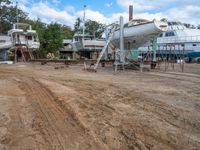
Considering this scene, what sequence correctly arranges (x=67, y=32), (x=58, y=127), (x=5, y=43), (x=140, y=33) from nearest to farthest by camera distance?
1. (x=58, y=127)
2. (x=140, y=33)
3. (x=5, y=43)
4. (x=67, y=32)

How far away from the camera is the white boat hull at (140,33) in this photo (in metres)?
18.8

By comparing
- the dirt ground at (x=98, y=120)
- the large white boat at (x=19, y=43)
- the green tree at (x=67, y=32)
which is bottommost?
the dirt ground at (x=98, y=120)

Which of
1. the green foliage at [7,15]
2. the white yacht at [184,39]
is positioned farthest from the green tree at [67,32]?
the white yacht at [184,39]

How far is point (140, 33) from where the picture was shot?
19969 mm

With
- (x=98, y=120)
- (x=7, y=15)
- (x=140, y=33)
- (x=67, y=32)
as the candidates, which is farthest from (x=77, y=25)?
(x=98, y=120)

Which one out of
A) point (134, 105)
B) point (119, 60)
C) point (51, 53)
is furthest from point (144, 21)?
point (51, 53)

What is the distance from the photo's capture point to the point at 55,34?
4150cm

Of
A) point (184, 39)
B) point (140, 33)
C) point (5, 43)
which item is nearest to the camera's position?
Result: point (140, 33)

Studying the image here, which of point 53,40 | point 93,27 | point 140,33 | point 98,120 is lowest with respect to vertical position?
point 98,120

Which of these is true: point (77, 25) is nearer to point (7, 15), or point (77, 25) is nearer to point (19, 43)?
point (7, 15)

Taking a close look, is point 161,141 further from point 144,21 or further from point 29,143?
point 144,21

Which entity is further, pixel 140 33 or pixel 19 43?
pixel 19 43

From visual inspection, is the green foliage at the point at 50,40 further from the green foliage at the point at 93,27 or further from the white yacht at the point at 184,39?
the green foliage at the point at 93,27

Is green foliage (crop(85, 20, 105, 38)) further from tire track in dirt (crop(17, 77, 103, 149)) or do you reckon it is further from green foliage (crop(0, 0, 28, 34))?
tire track in dirt (crop(17, 77, 103, 149))
